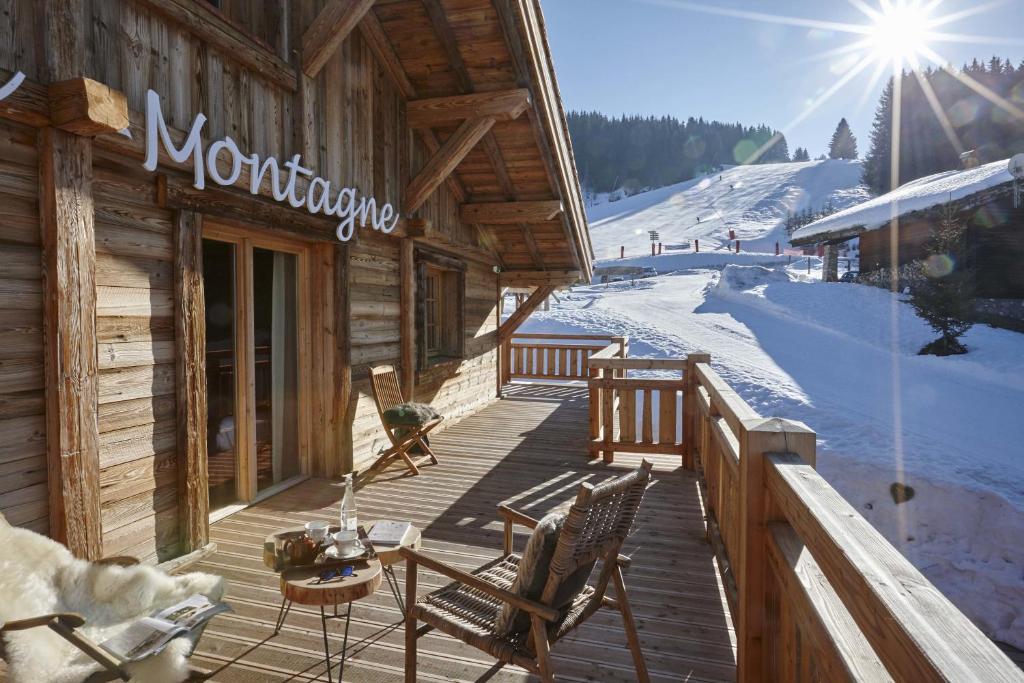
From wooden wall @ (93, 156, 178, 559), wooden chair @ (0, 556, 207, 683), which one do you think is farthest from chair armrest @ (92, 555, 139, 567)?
wooden wall @ (93, 156, 178, 559)

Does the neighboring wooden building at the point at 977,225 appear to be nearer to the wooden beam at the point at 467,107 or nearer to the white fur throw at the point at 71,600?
the wooden beam at the point at 467,107

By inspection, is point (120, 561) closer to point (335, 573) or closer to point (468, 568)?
point (335, 573)

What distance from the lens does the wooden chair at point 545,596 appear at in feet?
6.73

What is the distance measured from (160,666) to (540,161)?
6.14 meters

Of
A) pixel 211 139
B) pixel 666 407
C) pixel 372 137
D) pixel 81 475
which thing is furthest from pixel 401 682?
pixel 372 137

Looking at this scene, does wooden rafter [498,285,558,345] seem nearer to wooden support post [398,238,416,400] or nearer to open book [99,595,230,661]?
wooden support post [398,238,416,400]

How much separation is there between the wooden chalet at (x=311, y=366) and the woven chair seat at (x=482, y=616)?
34 centimetres

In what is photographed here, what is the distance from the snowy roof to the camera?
16297 millimetres

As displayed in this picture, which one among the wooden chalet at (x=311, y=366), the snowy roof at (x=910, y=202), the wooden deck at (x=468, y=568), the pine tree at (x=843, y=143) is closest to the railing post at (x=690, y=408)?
the wooden chalet at (x=311, y=366)

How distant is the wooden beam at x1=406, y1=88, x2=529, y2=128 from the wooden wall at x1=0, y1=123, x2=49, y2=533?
3812 millimetres

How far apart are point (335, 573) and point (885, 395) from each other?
12.2 meters

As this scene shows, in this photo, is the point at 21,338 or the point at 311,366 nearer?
the point at 21,338

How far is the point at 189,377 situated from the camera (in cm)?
372

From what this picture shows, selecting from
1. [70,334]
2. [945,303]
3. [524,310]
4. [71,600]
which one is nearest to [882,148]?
[945,303]
